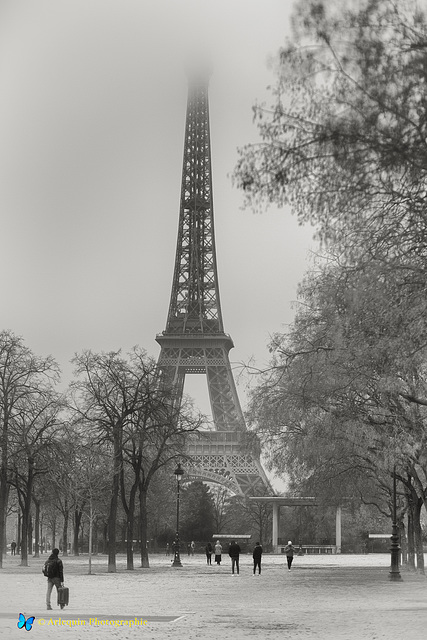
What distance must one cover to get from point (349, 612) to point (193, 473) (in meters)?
68.3

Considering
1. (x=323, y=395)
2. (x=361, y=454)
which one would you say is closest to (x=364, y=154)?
(x=323, y=395)

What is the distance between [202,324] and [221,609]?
81472 mm

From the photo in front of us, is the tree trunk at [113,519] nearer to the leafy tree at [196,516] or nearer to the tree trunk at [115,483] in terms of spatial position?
the tree trunk at [115,483]

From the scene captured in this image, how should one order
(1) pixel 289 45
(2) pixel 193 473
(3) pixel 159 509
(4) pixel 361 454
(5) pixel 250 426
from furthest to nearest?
(2) pixel 193 473, (3) pixel 159 509, (5) pixel 250 426, (4) pixel 361 454, (1) pixel 289 45

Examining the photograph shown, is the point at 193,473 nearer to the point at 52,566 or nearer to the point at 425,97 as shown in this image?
the point at 52,566

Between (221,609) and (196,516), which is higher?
(221,609)

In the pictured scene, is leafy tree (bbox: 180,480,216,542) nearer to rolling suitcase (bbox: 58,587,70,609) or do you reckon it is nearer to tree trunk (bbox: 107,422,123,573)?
tree trunk (bbox: 107,422,123,573)

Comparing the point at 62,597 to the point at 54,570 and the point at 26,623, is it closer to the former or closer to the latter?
the point at 54,570

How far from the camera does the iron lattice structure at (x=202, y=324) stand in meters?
93.8

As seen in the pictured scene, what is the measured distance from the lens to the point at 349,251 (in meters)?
15.6

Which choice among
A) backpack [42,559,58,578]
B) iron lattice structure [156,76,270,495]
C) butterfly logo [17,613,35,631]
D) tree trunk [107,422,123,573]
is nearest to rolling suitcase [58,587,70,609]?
backpack [42,559,58,578]

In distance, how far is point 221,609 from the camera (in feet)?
75.9

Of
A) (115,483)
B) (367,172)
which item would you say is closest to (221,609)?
(367,172)

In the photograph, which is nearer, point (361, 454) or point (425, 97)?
point (425, 97)
